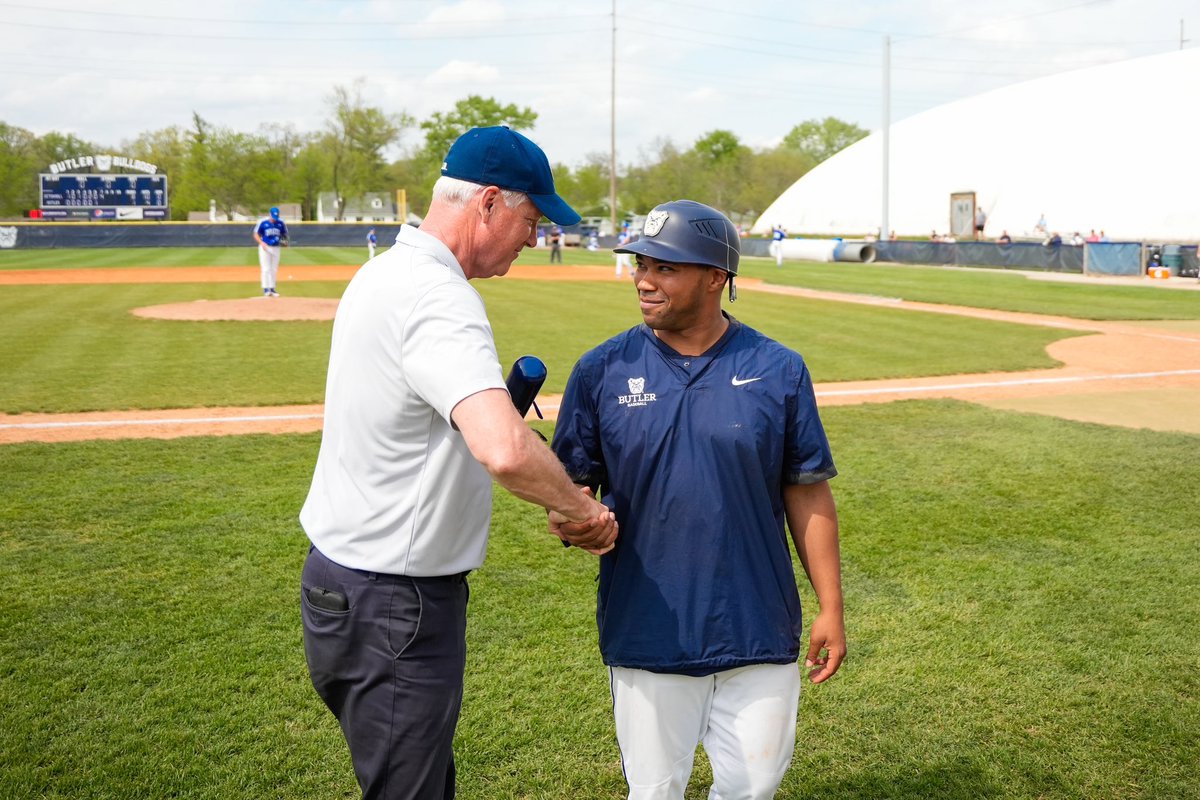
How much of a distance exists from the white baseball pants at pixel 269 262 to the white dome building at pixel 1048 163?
146ft

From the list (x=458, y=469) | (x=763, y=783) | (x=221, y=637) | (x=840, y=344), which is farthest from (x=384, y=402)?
(x=840, y=344)

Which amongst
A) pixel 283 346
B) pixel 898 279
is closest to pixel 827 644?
pixel 283 346

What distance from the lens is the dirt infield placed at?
390 inches

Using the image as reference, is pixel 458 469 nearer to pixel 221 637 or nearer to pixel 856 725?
pixel 856 725

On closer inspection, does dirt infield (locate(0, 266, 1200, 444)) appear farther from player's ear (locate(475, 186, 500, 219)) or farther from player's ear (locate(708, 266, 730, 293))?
player's ear (locate(475, 186, 500, 219))

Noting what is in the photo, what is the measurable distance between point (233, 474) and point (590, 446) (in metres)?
5.94

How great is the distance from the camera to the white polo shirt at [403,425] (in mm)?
2262

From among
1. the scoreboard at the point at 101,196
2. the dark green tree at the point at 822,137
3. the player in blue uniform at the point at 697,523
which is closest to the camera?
the player in blue uniform at the point at 697,523

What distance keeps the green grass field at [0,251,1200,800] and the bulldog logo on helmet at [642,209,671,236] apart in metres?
2.14

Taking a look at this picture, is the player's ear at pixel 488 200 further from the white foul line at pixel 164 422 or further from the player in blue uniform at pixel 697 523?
the white foul line at pixel 164 422

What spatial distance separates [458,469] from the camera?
7.93 ft

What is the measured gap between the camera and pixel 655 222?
288cm

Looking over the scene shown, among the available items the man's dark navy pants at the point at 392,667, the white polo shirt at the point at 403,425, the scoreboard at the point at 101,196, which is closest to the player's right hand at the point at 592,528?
the white polo shirt at the point at 403,425

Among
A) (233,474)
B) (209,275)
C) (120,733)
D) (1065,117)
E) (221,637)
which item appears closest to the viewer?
(120,733)
